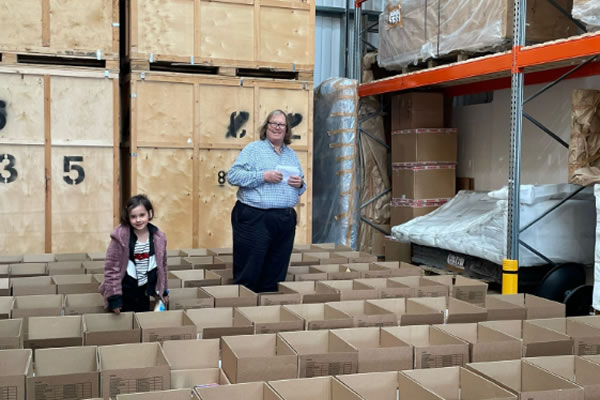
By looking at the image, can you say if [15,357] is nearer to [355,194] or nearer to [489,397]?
[489,397]

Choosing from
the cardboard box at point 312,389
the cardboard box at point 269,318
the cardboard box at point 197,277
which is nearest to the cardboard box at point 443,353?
the cardboard box at point 312,389

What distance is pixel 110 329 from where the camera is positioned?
4.24 metres

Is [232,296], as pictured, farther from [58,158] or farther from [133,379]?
[58,158]

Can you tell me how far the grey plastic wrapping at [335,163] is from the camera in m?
9.98

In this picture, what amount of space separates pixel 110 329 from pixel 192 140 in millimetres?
4455

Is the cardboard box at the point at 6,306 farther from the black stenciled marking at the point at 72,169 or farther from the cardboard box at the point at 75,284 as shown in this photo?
the black stenciled marking at the point at 72,169

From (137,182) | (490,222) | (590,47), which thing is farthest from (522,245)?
(137,182)

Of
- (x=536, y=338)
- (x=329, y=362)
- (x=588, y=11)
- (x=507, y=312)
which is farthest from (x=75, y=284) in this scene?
(x=588, y=11)

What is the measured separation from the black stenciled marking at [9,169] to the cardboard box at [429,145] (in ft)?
18.0

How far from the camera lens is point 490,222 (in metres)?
8.26

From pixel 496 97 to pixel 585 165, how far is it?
3.58 metres

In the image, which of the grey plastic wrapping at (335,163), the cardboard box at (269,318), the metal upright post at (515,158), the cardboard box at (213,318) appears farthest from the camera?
the grey plastic wrapping at (335,163)

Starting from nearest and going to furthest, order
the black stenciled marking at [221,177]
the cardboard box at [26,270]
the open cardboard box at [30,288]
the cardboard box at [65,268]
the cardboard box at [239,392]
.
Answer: the cardboard box at [239,392]
the open cardboard box at [30,288]
the cardboard box at [26,270]
the cardboard box at [65,268]
the black stenciled marking at [221,177]

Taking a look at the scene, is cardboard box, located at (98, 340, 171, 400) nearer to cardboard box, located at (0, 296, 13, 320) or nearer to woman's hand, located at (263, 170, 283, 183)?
cardboard box, located at (0, 296, 13, 320)
